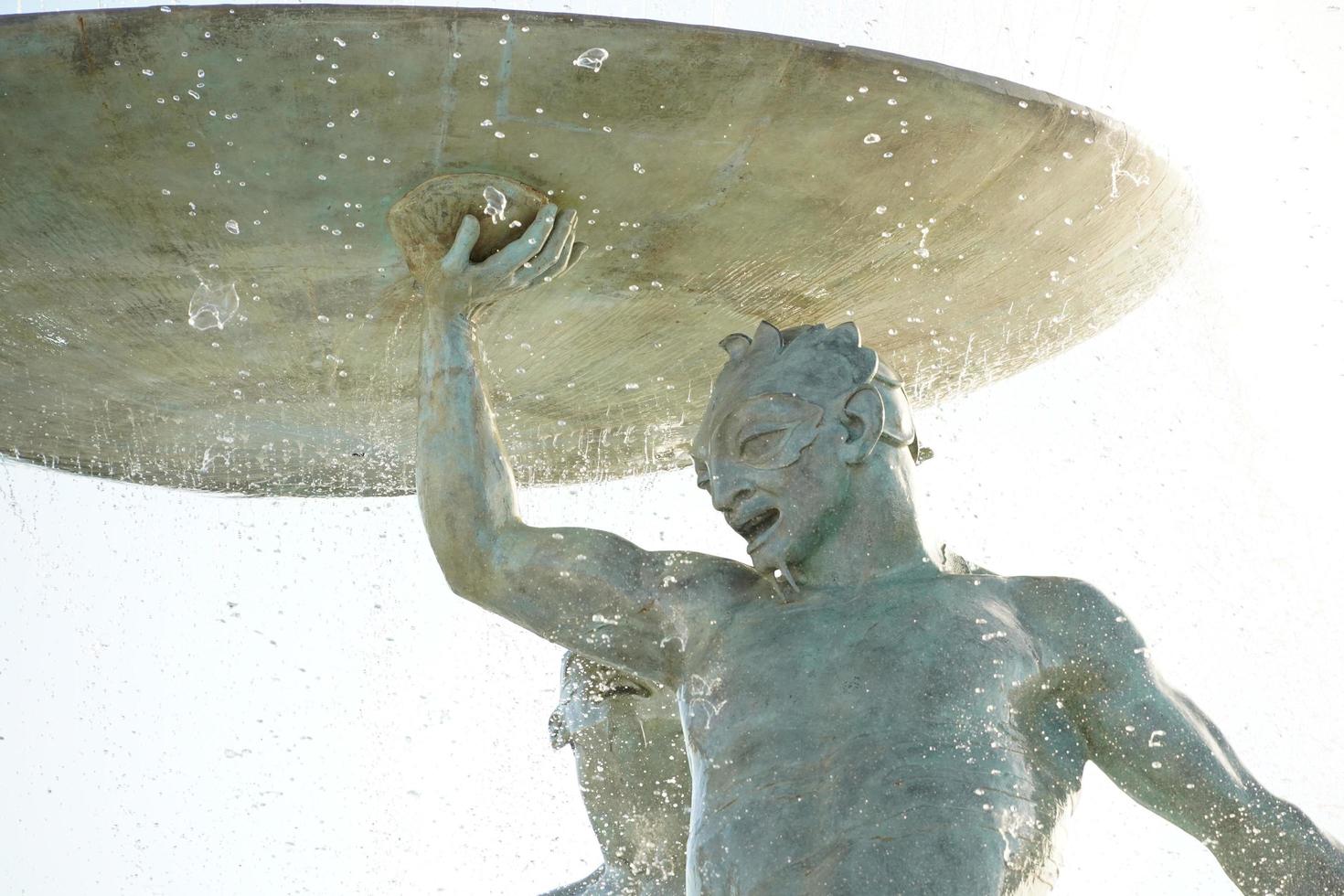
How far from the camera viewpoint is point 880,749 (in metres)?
5.20

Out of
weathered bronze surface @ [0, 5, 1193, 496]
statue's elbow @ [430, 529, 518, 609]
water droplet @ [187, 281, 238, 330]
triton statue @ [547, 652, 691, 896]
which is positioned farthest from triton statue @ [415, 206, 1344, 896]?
triton statue @ [547, 652, 691, 896]

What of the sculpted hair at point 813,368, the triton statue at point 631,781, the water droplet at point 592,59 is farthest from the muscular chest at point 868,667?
the water droplet at point 592,59

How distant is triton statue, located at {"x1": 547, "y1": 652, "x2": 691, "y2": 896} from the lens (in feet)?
21.3

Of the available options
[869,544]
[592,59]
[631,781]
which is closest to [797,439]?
[869,544]

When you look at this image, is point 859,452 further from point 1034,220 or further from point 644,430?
point 644,430

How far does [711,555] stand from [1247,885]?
1.55 meters

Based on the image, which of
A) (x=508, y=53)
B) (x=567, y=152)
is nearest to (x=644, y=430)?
(x=567, y=152)

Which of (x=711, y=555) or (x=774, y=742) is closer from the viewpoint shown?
(x=774, y=742)

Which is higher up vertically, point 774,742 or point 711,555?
point 711,555

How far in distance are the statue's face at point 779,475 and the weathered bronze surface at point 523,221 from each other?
19.8 inches

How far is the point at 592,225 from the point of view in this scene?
5.79 m

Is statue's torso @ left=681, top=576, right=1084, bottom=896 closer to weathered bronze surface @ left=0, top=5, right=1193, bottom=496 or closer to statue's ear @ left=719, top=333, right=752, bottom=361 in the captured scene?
statue's ear @ left=719, top=333, right=752, bottom=361

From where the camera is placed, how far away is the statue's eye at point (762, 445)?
5.65 meters

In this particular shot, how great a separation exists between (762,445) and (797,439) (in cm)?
9
